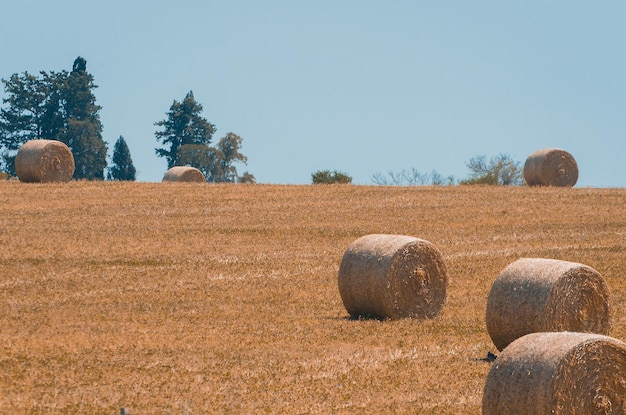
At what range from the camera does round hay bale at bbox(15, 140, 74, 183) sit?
45562 millimetres

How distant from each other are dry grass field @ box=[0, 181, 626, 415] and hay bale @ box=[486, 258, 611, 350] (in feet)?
2.95

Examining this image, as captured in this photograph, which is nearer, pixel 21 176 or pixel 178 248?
pixel 178 248

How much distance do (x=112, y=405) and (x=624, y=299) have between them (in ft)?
46.3

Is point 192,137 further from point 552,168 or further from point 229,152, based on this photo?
point 552,168

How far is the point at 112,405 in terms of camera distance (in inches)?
599

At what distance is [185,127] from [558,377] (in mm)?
88659

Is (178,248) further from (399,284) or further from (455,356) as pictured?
(455,356)

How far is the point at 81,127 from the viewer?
8669cm

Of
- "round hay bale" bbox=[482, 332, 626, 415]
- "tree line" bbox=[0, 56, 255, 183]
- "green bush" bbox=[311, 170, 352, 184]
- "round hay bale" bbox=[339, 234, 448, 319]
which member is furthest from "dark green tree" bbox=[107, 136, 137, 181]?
"round hay bale" bbox=[482, 332, 626, 415]

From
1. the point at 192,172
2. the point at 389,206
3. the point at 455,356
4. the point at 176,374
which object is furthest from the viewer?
the point at 192,172

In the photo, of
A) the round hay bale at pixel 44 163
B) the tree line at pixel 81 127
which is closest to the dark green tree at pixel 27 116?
the tree line at pixel 81 127

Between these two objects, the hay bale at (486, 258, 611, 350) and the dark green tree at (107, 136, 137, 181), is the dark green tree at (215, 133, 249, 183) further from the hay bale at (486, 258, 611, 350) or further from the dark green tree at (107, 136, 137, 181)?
the hay bale at (486, 258, 611, 350)

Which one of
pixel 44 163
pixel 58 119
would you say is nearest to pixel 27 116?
pixel 58 119

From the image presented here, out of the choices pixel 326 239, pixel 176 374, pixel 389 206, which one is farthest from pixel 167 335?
pixel 389 206
